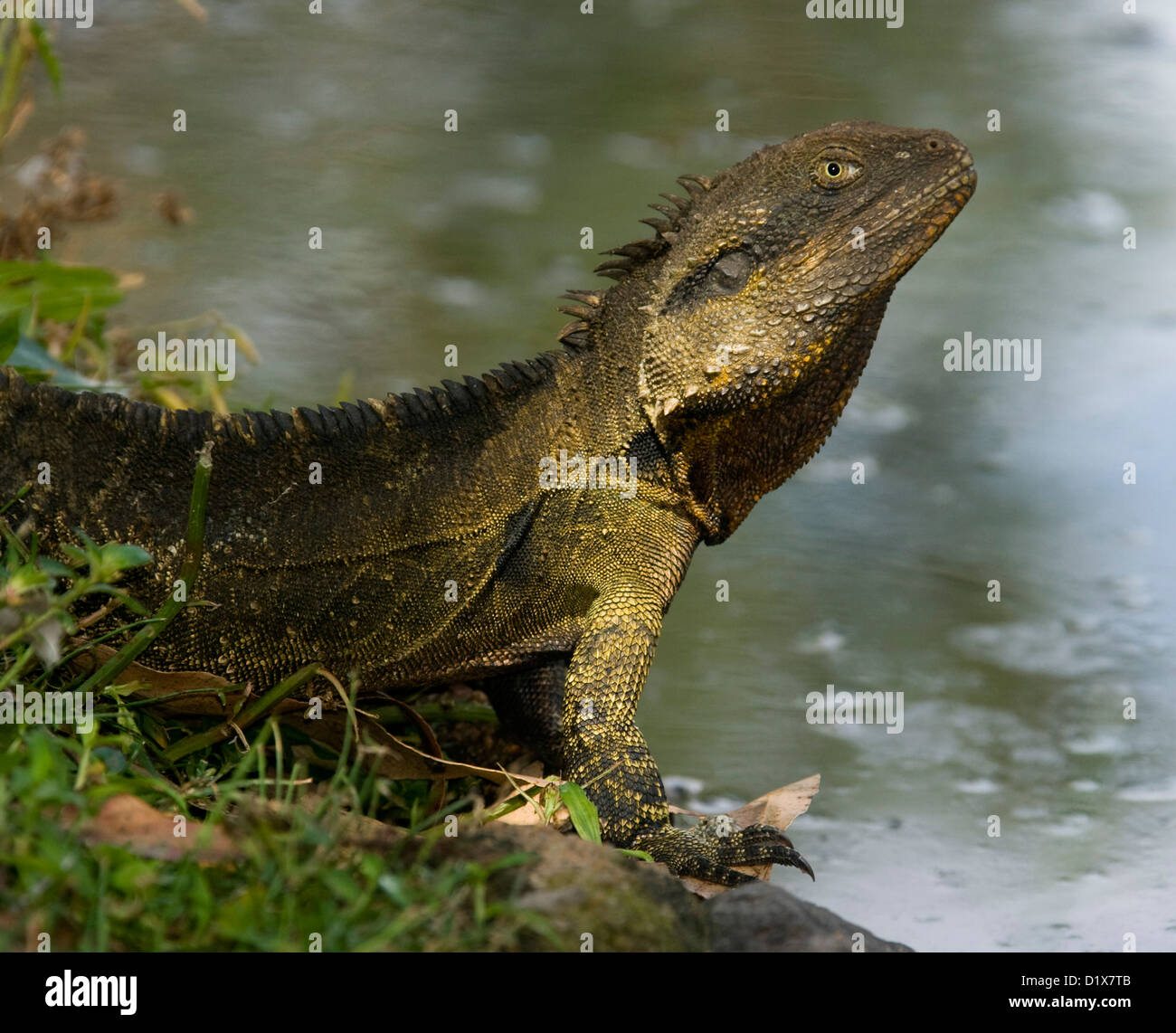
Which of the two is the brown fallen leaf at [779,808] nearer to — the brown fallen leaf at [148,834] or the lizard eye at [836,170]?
the brown fallen leaf at [148,834]

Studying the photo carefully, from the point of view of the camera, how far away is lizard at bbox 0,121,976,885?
4016mm

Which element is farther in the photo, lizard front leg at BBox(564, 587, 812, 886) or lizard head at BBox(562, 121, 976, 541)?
lizard head at BBox(562, 121, 976, 541)

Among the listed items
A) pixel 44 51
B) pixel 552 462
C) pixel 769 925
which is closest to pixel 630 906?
pixel 769 925

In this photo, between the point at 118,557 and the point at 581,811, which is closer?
the point at 118,557

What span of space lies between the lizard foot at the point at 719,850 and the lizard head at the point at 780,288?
116 cm

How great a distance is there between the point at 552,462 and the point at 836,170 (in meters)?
1.32

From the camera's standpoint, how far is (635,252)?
4.42m

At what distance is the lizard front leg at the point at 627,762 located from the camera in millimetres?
3754

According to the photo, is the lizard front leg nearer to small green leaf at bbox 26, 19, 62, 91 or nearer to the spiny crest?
the spiny crest

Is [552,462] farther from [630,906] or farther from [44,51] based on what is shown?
[44,51]

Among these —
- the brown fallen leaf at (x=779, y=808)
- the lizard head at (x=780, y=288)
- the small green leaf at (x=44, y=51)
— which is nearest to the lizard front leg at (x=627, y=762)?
the brown fallen leaf at (x=779, y=808)


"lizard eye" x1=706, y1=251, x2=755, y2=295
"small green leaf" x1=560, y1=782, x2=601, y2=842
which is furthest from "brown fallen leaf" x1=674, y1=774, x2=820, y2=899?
"lizard eye" x1=706, y1=251, x2=755, y2=295

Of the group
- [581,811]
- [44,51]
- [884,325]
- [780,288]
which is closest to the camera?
[581,811]
